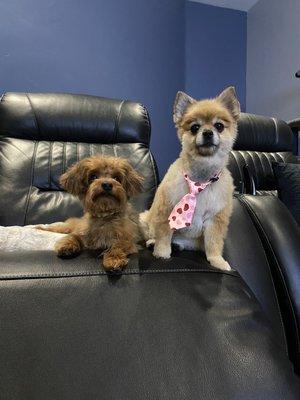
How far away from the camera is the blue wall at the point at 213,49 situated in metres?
3.43

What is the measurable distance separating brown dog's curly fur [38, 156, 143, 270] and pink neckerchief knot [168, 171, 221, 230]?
0.57 feet

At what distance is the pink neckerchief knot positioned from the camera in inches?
40.6

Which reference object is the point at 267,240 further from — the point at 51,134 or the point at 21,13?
the point at 21,13

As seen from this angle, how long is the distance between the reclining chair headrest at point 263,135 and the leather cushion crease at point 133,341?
1.95 m

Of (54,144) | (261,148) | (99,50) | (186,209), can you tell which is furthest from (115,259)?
(99,50)

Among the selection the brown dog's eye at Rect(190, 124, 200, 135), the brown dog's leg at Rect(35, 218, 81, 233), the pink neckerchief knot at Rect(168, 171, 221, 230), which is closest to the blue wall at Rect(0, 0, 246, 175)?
the brown dog's leg at Rect(35, 218, 81, 233)

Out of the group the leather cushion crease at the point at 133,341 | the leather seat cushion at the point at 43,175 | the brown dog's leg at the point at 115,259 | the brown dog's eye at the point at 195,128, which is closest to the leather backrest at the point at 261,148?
the leather seat cushion at the point at 43,175

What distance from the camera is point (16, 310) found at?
586mm

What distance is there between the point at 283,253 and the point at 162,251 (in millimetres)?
397

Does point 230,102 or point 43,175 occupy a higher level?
point 230,102

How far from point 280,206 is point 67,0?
7.34 feet

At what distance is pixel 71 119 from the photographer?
1.81m

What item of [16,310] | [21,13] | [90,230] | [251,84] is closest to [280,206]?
[90,230]

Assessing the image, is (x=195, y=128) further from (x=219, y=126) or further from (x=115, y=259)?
(x=115, y=259)
